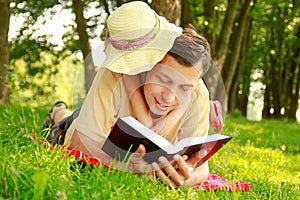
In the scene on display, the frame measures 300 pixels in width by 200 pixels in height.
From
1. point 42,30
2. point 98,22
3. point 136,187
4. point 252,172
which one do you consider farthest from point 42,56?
point 136,187

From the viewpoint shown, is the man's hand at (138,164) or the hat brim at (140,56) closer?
the man's hand at (138,164)

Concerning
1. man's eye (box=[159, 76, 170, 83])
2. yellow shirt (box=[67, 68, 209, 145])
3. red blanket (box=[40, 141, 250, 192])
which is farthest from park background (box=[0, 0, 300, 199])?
man's eye (box=[159, 76, 170, 83])

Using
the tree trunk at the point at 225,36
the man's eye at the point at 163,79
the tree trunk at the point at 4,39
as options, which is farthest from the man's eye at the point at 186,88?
the tree trunk at the point at 225,36

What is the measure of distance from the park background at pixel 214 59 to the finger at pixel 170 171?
455mm

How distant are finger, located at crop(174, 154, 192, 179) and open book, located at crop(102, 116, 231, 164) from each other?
1.3 inches

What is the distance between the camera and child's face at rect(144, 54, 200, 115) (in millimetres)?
3207

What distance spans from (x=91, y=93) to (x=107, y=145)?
1.16 ft

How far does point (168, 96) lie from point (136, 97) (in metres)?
0.27

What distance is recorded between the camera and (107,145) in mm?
3234

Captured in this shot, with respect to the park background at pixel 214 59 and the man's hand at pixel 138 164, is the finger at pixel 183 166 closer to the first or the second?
the man's hand at pixel 138 164

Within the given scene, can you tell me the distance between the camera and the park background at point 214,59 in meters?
4.05

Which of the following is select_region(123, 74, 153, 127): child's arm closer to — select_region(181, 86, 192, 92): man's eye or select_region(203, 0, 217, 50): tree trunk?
select_region(181, 86, 192, 92): man's eye

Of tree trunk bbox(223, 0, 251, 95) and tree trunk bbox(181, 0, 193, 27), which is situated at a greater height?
tree trunk bbox(181, 0, 193, 27)

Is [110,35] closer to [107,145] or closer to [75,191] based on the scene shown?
[107,145]
